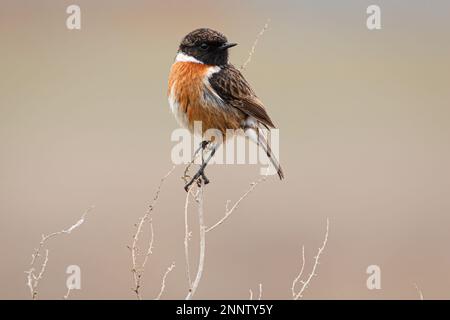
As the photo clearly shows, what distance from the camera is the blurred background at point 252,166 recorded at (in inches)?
494

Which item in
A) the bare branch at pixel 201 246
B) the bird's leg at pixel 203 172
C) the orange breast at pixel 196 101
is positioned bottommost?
the bare branch at pixel 201 246

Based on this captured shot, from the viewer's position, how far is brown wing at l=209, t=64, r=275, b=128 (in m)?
7.96

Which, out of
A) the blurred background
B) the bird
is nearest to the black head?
the bird

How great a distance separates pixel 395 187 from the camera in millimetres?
15969

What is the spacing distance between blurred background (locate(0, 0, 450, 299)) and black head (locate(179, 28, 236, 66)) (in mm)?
4244

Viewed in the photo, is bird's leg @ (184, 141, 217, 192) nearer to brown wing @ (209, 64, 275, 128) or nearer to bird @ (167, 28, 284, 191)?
bird @ (167, 28, 284, 191)

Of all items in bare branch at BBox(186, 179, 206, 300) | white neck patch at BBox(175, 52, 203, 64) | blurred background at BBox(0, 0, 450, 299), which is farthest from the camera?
blurred background at BBox(0, 0, 450, 299)

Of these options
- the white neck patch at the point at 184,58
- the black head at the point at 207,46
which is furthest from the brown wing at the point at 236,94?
the white neck patch at the point at 184,58

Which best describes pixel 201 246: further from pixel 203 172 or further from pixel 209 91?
pixel 209 91

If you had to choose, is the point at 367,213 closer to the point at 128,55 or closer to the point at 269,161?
the point at 269,161

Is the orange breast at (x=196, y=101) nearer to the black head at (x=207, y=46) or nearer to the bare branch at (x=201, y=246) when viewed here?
the black head at (x=207, y=46)

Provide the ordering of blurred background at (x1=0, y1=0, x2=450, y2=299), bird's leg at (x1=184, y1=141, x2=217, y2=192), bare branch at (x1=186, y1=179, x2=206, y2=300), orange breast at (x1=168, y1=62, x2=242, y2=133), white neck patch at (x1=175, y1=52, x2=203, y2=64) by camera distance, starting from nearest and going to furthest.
→ bare branch at (x1=186, y1=179, x2=206, y2=300), bird's leg at (x1=184, y1=141, x2=217, y2=192), orange breast at (x1=168, y1=62, x2=242, y2=133), white neck patch at (x1=175, y1=52, x2=203, y2=64), blurred background at (x1=0, y1=0, x2=450, y2=299)

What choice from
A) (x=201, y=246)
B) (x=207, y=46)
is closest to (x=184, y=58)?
(x=207, y=46)

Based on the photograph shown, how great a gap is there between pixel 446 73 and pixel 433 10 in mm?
3777
